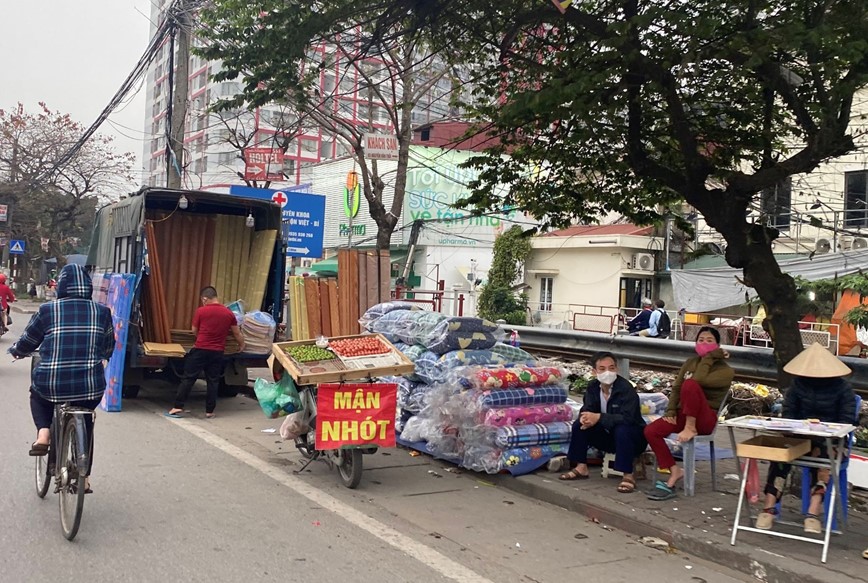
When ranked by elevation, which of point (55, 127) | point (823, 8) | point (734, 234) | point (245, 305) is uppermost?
point (55, 127)

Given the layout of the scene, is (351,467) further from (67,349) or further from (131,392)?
(131,392)

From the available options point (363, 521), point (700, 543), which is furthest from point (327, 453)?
point (700, 543)

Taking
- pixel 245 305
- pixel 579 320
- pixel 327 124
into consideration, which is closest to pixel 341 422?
pixel 245 305

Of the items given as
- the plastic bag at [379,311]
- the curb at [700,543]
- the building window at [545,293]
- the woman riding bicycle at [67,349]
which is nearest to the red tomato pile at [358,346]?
the plastic bag at [379,311]

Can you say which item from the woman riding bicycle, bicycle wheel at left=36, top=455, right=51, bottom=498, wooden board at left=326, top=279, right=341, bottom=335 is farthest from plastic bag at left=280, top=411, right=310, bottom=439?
wooden board at left=326, top=279, right=341, bottom=335

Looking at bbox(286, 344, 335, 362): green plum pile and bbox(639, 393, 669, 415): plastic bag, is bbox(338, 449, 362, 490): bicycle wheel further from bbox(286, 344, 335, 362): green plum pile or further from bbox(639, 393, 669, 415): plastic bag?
bbox(639, 393, 669, 415): plastic bag

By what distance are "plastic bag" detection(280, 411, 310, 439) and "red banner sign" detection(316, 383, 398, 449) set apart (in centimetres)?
60

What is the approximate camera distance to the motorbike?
7223 mm

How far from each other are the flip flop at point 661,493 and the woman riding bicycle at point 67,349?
448 centimetres

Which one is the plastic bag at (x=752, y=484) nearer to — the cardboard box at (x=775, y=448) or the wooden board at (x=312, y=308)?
the cardboard box at (x=775, y=448)

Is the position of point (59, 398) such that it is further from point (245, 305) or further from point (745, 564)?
point (245, 305)

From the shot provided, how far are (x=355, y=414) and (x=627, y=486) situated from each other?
2.47m

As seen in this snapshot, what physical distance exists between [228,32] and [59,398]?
4.39 meters

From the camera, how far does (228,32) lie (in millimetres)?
8328
